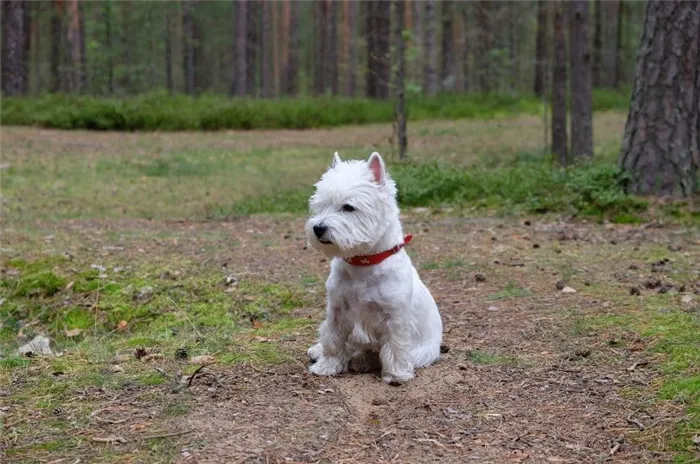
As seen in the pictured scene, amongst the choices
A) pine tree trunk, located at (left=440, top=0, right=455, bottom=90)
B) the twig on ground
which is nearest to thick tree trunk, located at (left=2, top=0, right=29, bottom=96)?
pine tree trunk, located at (left=440, top=0, right=455, bottom=90)

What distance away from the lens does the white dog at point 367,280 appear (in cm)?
475

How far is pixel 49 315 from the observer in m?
7.42

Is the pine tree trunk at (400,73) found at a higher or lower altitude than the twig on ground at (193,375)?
higher

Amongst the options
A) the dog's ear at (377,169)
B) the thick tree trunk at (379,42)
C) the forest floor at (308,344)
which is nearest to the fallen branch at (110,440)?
the forest floor at (308,344)

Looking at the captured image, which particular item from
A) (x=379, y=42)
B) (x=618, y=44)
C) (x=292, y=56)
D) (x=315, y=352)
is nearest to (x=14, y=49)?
(x=379, y=42)

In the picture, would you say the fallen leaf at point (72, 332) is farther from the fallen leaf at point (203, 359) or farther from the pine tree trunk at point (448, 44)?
the pine tree trunk at point (448, 44)

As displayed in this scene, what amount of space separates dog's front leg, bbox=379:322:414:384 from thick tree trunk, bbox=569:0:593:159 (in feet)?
29.5

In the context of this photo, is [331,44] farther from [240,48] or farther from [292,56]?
[240,48]

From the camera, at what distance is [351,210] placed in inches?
188

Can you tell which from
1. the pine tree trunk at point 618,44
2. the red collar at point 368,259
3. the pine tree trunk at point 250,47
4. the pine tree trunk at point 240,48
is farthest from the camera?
→ the pine tree trunk at point 618,44

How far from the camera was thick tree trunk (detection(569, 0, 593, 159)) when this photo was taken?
1364cm

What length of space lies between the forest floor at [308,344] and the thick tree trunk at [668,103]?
899mm

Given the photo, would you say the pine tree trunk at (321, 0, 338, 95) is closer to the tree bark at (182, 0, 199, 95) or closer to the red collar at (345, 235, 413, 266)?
the tree bark at (182, 0, 199, 95)

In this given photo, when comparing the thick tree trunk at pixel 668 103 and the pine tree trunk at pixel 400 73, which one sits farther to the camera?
the pine tree trunk at pixel 400 73
